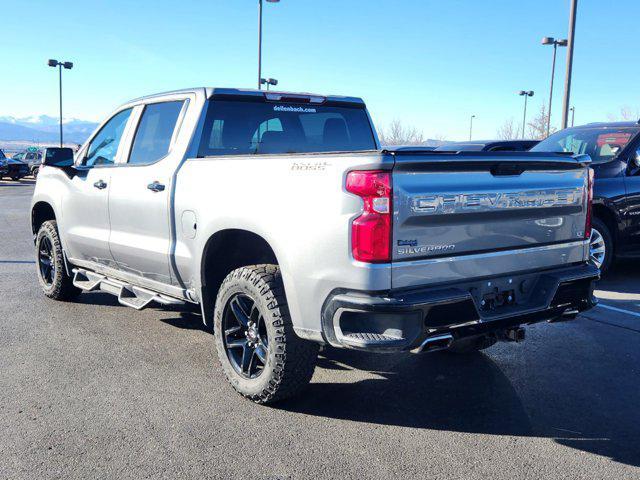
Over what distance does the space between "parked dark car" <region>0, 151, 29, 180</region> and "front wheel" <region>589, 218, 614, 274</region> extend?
32.2m

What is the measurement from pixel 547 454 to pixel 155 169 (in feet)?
10.8

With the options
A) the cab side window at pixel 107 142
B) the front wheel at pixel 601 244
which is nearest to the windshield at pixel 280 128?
the cab side window at pixel 107 142

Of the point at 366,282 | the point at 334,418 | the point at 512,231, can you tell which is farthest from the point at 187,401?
the point at 512,231

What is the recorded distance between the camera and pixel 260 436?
11.7ft

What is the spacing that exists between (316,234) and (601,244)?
5.43 metres

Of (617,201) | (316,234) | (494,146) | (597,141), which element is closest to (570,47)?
(494,146)

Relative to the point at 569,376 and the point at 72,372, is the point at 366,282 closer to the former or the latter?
the point at 569,376

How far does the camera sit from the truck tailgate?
3.27 metres

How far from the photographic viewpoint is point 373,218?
3205 mm

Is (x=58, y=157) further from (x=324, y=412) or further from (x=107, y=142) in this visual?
(x=324, y=412)

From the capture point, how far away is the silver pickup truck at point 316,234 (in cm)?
325

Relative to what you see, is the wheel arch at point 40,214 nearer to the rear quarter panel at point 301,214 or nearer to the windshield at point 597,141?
the rear quarter panel at point 301,214

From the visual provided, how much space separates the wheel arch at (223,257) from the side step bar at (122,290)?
42 cm

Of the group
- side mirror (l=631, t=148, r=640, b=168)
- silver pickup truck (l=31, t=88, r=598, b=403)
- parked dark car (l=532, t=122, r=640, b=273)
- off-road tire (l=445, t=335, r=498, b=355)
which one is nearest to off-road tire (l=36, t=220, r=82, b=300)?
silver pickup truck (l=31, t=88, r=598, b=403)
